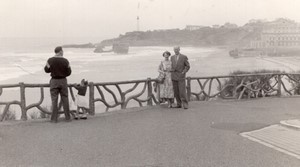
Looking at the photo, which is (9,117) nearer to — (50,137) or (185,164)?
(50,137)

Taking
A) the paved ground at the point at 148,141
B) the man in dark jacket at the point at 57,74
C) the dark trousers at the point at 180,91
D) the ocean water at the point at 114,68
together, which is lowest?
the ocean water at the point at 114,68

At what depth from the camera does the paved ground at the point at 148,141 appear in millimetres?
6578

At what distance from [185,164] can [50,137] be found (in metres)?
3.17

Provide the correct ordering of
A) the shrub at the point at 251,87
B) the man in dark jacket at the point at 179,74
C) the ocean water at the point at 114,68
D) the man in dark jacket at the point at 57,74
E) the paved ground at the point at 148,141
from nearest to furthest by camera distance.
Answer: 1. the paved ground at the point at 148,141
2. the man in dark jacket at the point at 57,74
3. the man in dark jacket at the point at 179,74
4. the shrub at the point at 251,87
5. the ocean water at the point at 114,68

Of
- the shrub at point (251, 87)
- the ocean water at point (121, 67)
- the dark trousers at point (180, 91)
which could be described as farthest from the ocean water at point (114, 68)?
the dark trousers at point (180, 91)

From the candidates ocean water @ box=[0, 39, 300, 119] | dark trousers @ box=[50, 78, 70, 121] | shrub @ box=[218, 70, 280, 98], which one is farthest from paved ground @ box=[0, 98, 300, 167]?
ocean water @ box=[0, 39, 300, 119]

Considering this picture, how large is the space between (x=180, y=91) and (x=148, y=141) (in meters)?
4.60

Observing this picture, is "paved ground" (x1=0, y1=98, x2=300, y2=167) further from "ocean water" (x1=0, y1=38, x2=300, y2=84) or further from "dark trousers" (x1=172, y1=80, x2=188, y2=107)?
"ocean water" (x1=0, y1=38, x2=300, y2=84)

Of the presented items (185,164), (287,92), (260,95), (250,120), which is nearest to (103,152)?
(185,164)

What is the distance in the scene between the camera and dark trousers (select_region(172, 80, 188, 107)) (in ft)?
40.6

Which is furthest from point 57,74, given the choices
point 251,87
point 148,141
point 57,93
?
point 251,87

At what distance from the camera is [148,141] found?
26.0 ft

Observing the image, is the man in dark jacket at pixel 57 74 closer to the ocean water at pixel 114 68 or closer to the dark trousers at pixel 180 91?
the dark trousers at pixel 180 91

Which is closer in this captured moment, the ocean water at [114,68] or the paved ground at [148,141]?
the paved ground at [148,141]
